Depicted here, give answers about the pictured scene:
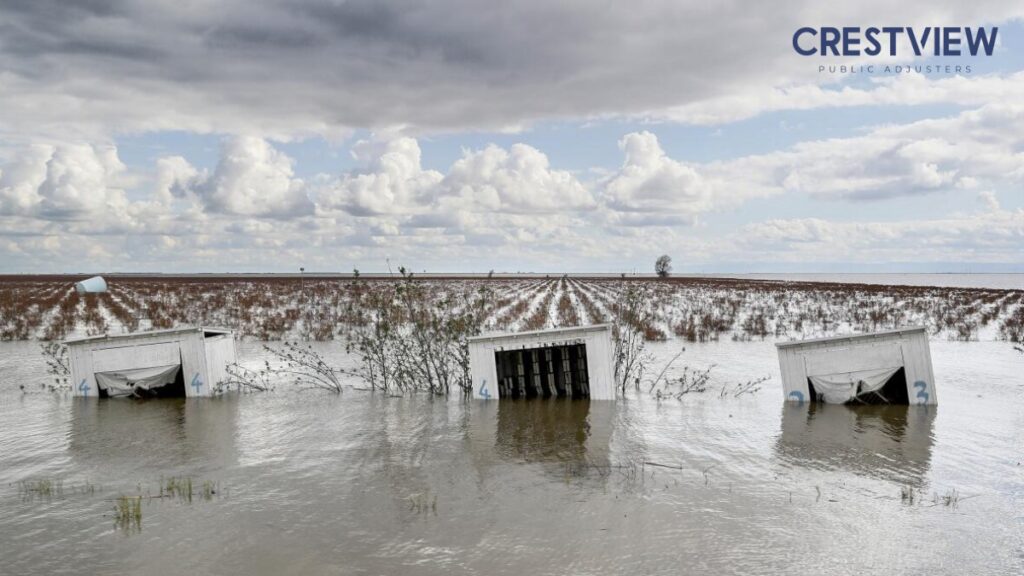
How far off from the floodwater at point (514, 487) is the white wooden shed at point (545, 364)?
520 millimetres

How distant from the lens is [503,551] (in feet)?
19.4

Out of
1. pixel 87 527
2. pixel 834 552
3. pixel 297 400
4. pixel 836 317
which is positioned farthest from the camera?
pixel 836 317

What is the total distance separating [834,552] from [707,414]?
224 inches

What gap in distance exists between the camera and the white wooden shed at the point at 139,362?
12.9 meters

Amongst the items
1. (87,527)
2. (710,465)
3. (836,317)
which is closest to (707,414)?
(710,465)

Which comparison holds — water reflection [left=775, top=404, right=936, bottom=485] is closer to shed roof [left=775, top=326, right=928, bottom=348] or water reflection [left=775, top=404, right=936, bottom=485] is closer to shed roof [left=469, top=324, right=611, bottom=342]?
shed roof [left=775, top=326, right=928, bottom=348]

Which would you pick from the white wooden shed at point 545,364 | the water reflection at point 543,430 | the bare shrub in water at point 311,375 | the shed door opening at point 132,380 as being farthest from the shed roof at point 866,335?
the shed door opening at point 132,380

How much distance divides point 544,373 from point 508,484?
19.7ft

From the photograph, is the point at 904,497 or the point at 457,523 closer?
the point at 457,523

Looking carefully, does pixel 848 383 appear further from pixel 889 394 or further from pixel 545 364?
pixel 545 364

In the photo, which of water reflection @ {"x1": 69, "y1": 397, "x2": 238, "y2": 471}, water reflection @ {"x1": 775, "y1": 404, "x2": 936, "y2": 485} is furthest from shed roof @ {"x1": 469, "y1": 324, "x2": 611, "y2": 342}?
water reflection @ {"x1": 69, "y1": 397, "x2": 238, "y2": 471}

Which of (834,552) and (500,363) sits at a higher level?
(500,363)

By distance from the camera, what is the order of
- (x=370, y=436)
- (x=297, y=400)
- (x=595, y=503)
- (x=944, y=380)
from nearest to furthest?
(x=595, y=503) < (x=370, y=436) < (x=297, y=400) < (x=944, y=380)

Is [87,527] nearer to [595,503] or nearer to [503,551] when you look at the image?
[503,551]
